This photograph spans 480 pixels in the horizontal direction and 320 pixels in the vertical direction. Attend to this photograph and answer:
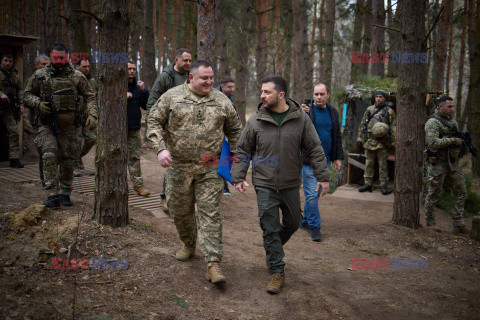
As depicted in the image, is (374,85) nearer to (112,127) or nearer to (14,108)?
(112,127)

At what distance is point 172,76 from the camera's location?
6.02 metres

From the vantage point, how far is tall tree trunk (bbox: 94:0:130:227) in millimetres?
4984

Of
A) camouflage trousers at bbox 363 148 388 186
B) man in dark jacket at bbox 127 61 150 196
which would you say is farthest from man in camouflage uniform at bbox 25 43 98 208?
camouflage trousers at bbox 363 148 388 186

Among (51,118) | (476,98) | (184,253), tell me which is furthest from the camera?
→ (476,98)

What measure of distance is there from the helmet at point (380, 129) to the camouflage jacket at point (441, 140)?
2.14m

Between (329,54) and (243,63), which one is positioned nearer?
(329,54)

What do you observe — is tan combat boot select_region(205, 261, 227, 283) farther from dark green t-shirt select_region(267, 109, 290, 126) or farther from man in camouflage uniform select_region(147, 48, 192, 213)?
man in camouflage uniform select_region(147, 48, 192, 213)

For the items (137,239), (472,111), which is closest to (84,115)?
(137,239)

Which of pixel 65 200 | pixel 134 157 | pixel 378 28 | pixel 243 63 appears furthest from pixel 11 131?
pixel 378 28

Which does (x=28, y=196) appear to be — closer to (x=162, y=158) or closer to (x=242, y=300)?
(x=162, y=158)

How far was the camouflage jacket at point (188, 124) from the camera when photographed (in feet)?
13.6

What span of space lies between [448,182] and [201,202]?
214 inches

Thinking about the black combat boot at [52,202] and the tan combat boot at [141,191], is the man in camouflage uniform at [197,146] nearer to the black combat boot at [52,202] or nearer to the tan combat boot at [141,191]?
the black combat boot at [52,202]

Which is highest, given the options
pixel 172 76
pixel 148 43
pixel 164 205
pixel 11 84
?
pixel 148 43
